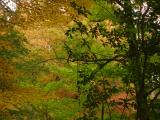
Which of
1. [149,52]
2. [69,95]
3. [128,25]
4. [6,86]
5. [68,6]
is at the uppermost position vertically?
[68,6]

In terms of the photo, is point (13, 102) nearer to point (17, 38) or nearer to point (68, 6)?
point (68, 6)

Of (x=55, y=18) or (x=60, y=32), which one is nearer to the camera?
(x=55, y=18)

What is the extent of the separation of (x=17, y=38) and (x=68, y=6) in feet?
29.2

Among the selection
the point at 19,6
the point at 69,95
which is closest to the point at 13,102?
the point at 19,6

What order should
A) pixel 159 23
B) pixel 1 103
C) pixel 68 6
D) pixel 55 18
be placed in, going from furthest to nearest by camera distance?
pixel 1 103
pixel 55 18
pixel 68 6
pixel 159 23

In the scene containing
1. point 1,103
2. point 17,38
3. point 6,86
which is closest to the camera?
point 1,103

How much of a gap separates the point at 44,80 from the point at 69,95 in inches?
124

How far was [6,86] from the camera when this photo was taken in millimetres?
10664

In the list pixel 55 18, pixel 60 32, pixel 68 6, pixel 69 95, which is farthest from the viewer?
pixel 60 32

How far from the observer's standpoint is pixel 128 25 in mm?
5809

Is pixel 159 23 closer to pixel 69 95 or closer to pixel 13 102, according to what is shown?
pixel 13 102

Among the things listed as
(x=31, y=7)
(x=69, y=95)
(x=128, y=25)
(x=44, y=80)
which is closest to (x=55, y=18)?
(x=31, y=7)

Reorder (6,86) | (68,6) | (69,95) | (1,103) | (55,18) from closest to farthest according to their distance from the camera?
(68,6) → (55,18) → (1,103) → (6,86) → (69,95)

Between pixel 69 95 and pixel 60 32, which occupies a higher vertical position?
Result: pixel 60 32
